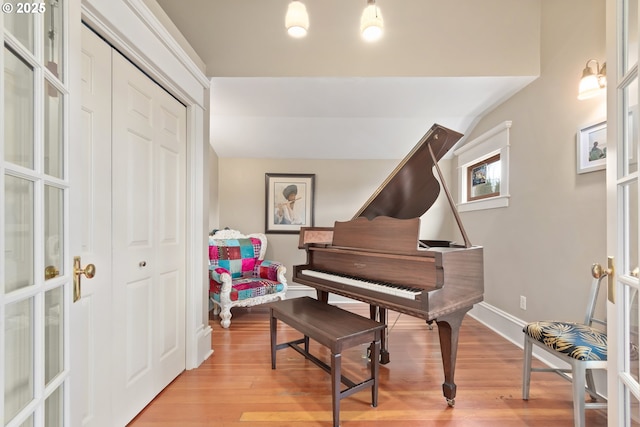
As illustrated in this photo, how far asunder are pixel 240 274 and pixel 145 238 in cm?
194

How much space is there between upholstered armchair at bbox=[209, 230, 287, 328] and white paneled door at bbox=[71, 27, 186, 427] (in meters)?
0.96

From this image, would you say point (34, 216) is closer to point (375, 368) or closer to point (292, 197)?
point (375, 368)

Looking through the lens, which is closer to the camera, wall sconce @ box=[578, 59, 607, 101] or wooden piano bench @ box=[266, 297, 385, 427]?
wooden piano bench @ box=[266, 297, 385, 427]

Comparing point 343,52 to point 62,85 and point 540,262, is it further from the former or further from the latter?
point 540,262

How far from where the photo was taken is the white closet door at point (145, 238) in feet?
4.82

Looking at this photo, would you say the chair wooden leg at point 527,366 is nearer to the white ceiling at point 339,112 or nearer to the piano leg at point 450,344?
the piano leg at point 450,344

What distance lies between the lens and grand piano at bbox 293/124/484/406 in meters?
1.58

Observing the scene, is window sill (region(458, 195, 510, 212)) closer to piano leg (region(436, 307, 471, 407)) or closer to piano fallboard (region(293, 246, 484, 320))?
piano fallboard (region(293, 246, 484, 320))

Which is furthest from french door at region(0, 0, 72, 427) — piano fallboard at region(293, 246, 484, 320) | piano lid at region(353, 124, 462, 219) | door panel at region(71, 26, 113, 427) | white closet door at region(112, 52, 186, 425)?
piano lid at region(353, 124, 462, 219)

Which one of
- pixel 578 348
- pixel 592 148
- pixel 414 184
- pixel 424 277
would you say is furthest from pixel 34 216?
pixel 592 148

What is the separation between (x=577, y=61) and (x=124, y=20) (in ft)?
9.58

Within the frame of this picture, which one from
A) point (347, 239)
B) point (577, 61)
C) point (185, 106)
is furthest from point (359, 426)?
point (577, 61)

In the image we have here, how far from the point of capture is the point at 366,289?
178cm

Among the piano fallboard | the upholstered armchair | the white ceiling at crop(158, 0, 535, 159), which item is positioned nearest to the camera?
the piano fallboard
